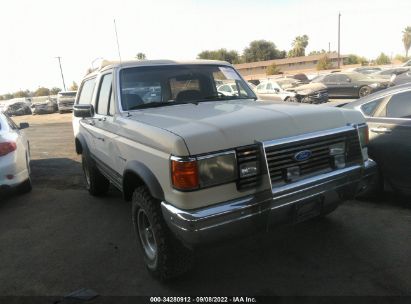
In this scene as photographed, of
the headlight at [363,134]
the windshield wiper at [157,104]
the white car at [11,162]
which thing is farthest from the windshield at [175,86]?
the white car at [11,162]

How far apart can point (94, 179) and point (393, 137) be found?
4.13 metres

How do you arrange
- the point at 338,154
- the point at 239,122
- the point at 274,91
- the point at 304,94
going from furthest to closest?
the point at 274,91 < the point at 304,94 < the point at 338,154 < the point at 239,122

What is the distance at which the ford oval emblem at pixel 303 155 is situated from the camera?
3000 mm

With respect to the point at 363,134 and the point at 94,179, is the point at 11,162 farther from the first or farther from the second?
the point at 363,134

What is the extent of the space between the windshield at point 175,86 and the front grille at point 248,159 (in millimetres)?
1655

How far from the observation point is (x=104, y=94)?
4711 mm

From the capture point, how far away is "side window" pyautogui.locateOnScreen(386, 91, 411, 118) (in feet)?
15.2

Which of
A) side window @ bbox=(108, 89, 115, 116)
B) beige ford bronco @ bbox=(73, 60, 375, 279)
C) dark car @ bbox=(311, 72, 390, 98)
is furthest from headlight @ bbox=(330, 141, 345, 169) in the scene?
dark car @ bbox=(311, 72, 390, 98)

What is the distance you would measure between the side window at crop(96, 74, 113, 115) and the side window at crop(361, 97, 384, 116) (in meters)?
3.28

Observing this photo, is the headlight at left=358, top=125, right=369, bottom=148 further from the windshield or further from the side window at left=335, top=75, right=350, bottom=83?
the side window at left=335, top=75, right=350, bottom=83

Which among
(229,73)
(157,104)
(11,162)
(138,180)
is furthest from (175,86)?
(11,162)

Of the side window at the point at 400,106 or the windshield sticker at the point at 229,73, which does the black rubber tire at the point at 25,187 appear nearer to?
the windshield sticker at the point at 229,73

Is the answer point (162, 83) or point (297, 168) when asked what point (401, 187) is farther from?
point (162, 83)

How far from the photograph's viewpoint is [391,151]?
4.61 m
